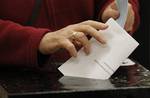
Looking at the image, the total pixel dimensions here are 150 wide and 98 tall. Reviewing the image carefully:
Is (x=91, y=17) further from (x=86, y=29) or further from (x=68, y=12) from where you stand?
(x=86, y=29)

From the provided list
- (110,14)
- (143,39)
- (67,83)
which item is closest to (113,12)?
(110,14)

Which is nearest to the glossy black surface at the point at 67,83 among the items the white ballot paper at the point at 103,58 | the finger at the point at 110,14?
the white ballot paper at the point at 103,58

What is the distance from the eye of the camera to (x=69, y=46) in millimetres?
1008

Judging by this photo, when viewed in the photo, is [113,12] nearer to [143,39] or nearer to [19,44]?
[19,44]

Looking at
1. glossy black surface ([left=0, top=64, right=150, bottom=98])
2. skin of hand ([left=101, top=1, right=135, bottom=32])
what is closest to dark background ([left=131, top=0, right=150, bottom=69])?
skin of hand ([left=101, top=1, right=135, bottom=32])

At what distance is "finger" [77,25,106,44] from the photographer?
3.26 feet

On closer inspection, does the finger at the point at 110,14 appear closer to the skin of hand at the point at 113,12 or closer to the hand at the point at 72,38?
the skin of hand at the point at 113,12

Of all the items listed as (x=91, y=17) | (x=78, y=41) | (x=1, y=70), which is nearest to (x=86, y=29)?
(x=78, y=41)

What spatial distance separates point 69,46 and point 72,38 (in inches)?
1.2

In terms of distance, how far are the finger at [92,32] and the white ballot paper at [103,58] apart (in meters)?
0.02

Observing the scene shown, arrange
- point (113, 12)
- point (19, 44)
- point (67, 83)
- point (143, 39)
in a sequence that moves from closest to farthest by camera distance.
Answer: point (67, 83) → point (19, 44) → point (113, 12) → point (143, 39)

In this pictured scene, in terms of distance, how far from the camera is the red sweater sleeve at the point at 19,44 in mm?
1071

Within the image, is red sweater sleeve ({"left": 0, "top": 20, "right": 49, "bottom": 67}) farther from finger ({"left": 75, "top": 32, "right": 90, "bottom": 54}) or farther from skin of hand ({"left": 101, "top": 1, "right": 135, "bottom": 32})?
skin of hand ({"left": 101, "top": 1, "right": 135, "bottom": 32})

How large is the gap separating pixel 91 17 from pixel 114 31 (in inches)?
14.2
